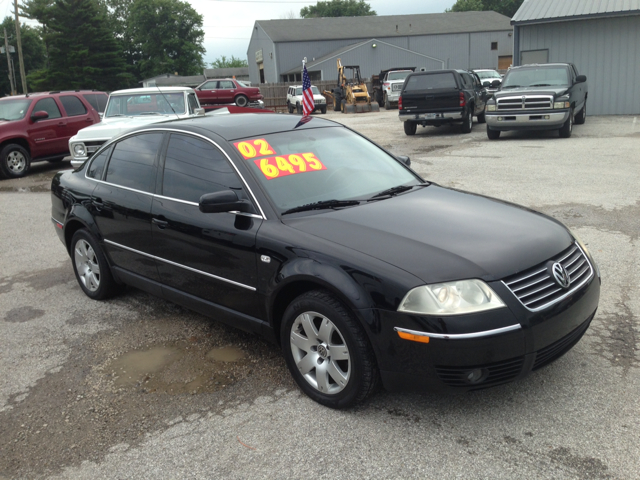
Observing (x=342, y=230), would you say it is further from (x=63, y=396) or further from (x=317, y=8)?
(x=317, y=8)

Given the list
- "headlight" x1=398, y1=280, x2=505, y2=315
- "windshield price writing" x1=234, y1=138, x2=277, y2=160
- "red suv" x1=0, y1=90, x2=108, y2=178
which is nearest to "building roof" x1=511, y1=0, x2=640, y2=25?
"red suv" x1=0, y1=90, x2=108, y2=178

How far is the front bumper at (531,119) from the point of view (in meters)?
14.6

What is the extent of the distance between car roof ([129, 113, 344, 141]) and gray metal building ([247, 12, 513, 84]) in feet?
154

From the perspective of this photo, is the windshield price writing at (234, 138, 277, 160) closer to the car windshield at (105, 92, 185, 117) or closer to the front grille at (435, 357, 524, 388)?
the front grille at (435, 357, 524, 388)

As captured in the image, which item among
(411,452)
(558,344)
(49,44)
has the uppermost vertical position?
(49,44)

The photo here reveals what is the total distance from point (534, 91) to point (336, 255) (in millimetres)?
13272

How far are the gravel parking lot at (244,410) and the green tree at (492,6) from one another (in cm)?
9142

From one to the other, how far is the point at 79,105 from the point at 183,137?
1190cm

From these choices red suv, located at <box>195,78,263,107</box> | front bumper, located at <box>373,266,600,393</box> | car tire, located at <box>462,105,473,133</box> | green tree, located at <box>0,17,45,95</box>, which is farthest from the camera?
green tree, located at <box>0,17,45,95</box>

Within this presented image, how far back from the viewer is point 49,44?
2224 inches

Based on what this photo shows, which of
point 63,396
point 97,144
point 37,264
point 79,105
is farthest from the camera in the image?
point 79,105

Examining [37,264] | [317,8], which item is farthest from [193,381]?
[317,8]

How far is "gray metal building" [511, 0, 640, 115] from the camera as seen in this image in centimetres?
1977

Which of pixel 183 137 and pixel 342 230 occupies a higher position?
pixel 183 137
